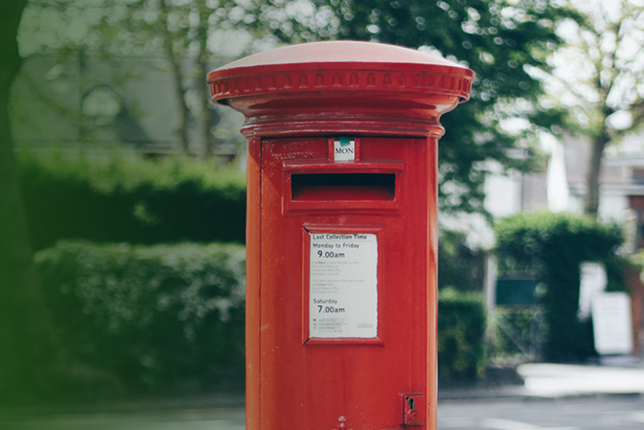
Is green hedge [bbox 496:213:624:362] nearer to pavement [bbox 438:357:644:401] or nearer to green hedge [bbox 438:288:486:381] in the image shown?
pavement [bbox 438:357:644:401]

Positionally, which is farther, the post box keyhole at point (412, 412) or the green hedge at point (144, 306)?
the green hedge at point (144, 306)

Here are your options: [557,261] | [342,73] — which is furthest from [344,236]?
[557,261]

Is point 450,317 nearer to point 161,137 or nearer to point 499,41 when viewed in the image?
point 499,41

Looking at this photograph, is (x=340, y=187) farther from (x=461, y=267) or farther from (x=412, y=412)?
(x=461, y=267)

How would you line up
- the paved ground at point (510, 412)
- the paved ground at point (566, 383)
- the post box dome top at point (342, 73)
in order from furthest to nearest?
A: the paved ground at point (566, 383), the paved ground at point (510, 412), the post box dome top at point (342, 73)

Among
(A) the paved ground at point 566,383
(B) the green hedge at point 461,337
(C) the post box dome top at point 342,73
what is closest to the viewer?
(C) the post box dome top at point 342,73

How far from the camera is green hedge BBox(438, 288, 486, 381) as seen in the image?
886 cm

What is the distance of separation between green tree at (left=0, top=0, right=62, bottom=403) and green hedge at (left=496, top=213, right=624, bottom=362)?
21.9ft

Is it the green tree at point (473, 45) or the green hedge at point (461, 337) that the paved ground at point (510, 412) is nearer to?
the green hedge at point (461, 337)

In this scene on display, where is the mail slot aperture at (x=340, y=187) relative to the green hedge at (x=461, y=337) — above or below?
above

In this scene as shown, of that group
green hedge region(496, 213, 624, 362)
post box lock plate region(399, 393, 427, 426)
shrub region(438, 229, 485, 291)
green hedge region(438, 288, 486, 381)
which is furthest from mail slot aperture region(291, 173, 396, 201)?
green hedge region(496, 213, 624, 362)

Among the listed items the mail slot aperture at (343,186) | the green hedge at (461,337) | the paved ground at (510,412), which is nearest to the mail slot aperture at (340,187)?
the mail slot aperture at (343,186)

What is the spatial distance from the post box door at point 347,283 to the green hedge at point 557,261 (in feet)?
27.1

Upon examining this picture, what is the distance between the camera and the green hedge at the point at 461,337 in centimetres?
886
